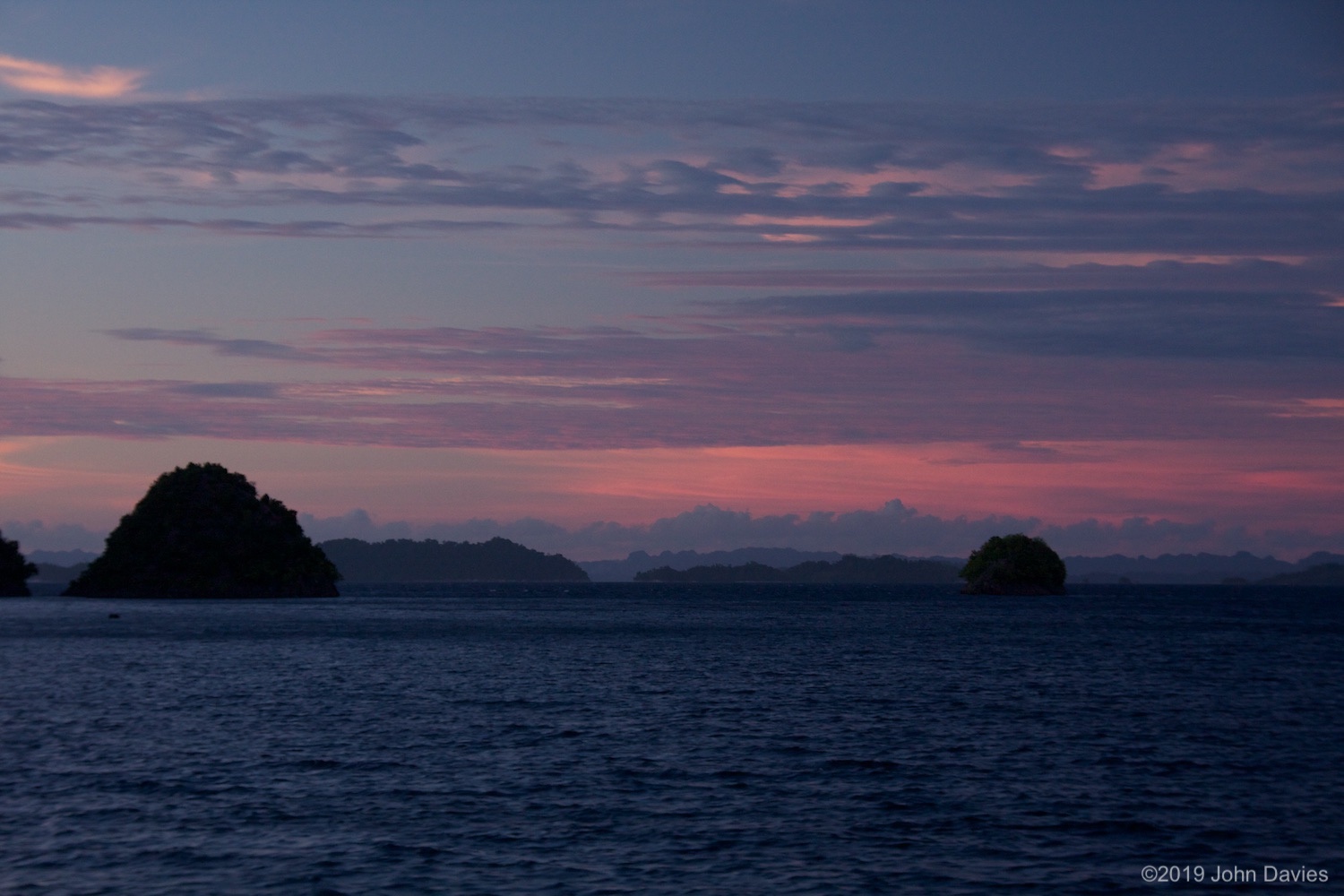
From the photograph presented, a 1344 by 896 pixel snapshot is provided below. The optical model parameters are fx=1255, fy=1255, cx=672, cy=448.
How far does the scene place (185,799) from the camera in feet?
123

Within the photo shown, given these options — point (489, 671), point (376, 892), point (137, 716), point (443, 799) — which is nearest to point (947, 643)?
point (489, 671)

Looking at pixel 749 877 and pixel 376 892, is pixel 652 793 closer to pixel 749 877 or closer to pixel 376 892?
pixel 749 877

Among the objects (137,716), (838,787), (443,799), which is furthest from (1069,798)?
(137,716)

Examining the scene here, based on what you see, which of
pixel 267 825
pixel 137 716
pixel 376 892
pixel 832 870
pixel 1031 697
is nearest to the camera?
pixel 376 892

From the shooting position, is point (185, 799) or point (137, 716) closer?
point (185, 799)

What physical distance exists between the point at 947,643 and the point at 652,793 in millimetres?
84421

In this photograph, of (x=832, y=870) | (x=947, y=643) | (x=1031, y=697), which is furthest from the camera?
(x=947, y=643)

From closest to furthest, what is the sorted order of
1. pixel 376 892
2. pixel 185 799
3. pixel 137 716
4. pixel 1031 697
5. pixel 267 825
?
pixel 376 892, pixel 267 825, pixel 185 799, pixel 137 716, pixel 1031 697

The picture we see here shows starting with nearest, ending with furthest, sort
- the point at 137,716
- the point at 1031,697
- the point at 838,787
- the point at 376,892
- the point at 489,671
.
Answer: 1. the point at 376,892
2. the point at 838,787
3. the point at 137,716
4. the point at 1031,697
5. the point at 489,671

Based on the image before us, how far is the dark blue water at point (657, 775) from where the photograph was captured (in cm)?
2983

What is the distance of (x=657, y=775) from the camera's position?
41.9m

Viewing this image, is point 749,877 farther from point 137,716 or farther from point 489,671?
point 489,671

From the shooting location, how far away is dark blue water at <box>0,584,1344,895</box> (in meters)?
29.8

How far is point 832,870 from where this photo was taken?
97.0 ft
